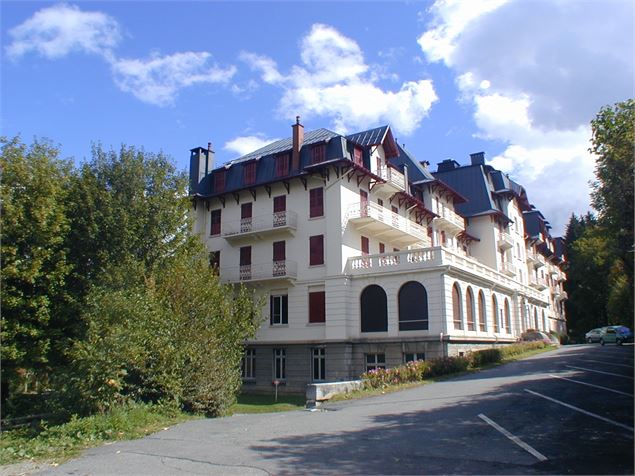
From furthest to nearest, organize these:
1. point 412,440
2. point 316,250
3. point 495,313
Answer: point 495,313
point 316,250
point 412,440

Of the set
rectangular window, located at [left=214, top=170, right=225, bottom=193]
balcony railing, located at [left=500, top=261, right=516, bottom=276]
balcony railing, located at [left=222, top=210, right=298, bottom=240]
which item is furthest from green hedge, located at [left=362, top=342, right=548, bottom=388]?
balcony railing, located at [left=500, top=261, right=516, bottom=276]

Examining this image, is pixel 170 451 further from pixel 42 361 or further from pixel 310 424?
pixel 42 361

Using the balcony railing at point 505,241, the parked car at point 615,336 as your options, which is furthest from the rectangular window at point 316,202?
the parked car at point 615,336

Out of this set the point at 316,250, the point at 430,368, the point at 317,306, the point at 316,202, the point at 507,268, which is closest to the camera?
the point at 430,368

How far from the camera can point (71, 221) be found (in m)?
22.2

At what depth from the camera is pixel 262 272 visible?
32.7m

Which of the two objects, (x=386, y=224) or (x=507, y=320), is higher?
(x=386, y=224)

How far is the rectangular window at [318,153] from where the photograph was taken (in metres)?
31.3

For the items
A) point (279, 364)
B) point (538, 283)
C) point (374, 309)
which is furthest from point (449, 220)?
A: point (538, 283)

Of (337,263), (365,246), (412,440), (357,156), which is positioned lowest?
(412,440)

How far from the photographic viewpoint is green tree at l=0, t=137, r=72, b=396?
60.8ft

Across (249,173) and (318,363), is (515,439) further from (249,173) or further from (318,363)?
(249,173)

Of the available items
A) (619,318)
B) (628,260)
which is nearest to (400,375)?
(628,260)

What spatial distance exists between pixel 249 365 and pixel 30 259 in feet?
54.2
